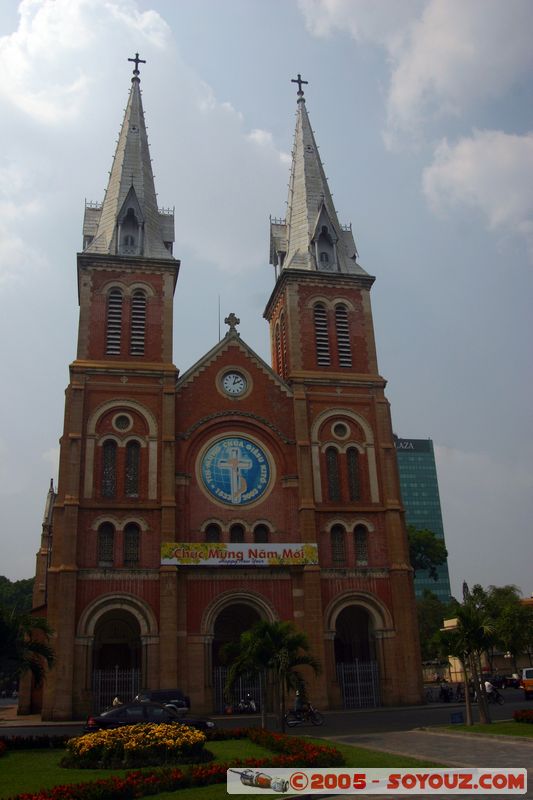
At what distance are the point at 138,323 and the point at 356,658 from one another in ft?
70.8

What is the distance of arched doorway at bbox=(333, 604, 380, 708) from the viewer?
36000mm

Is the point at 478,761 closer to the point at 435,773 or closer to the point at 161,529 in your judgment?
the point at 435,773

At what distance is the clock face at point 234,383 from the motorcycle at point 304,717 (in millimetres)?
17492

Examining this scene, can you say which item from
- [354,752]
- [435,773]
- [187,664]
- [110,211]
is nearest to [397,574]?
[187,664]

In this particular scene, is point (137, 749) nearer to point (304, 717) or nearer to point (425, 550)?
point (304, 717)

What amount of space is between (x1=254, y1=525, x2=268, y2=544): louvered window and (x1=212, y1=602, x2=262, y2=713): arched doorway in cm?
335

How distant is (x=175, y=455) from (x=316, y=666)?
15.2 meters

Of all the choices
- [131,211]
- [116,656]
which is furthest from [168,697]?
[131,211]

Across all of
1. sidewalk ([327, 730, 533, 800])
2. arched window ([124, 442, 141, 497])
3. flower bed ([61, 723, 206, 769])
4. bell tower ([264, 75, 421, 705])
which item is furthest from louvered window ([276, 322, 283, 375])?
flower bed ([61, 723, 206, 769])

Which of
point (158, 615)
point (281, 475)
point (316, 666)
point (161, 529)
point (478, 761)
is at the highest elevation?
point (281, 475)

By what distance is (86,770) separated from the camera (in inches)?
647

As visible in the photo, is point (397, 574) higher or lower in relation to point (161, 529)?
lower

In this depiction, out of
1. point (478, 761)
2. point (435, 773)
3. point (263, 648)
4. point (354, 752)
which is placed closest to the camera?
point (435, 773)

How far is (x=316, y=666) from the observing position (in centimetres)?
2570
